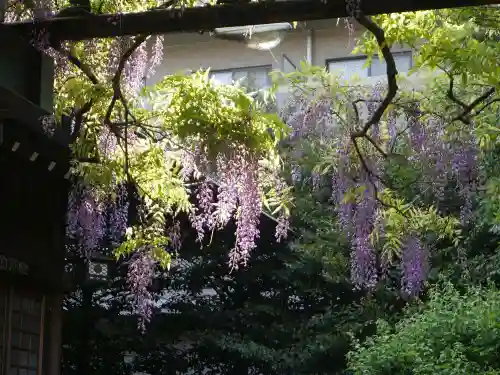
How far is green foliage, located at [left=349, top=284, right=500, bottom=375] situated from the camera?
7.61 meters

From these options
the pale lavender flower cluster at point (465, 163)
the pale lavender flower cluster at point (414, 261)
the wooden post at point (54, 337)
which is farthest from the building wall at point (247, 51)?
the wooden post at point (54, 337)

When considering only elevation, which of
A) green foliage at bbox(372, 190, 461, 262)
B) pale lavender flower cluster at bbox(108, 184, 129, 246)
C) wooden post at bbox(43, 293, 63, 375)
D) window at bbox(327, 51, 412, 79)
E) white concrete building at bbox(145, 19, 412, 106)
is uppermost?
white concrete building at bbox(145, 19, 412, 106)

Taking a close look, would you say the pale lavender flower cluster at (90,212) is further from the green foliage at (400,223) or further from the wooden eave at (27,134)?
the green foliage at (400,223)

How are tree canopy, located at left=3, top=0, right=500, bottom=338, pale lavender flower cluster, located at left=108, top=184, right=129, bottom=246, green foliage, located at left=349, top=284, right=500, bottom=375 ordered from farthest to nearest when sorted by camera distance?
green foliage, located at left=349, top=284, right=500, bottom=375
pale lavender flower cluster, located at left=108, top=184, right=129, bottom=246
tree canopy, located at left=3, top=0, right=500, bottom=338

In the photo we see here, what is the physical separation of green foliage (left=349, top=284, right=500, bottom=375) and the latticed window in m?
3.41

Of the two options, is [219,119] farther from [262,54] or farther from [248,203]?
[262,54]

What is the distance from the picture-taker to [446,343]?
26.0 ft

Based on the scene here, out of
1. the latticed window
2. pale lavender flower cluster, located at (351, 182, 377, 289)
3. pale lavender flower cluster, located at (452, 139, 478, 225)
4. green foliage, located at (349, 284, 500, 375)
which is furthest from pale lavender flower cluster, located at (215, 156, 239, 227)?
green foliage, located at (349, 284, 500, 375)

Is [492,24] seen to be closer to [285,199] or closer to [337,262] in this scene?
[285,199]

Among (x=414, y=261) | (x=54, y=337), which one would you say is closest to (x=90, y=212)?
(x=54, y=337)

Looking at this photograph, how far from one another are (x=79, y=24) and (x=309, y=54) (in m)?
11.5

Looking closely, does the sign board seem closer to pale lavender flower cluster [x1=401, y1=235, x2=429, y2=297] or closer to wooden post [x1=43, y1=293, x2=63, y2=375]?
wooden post [x1=43, y1=293, x2=63, y2=375]

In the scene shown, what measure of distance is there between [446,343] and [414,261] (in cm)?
97

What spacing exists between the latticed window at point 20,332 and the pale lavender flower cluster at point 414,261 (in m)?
3.05
